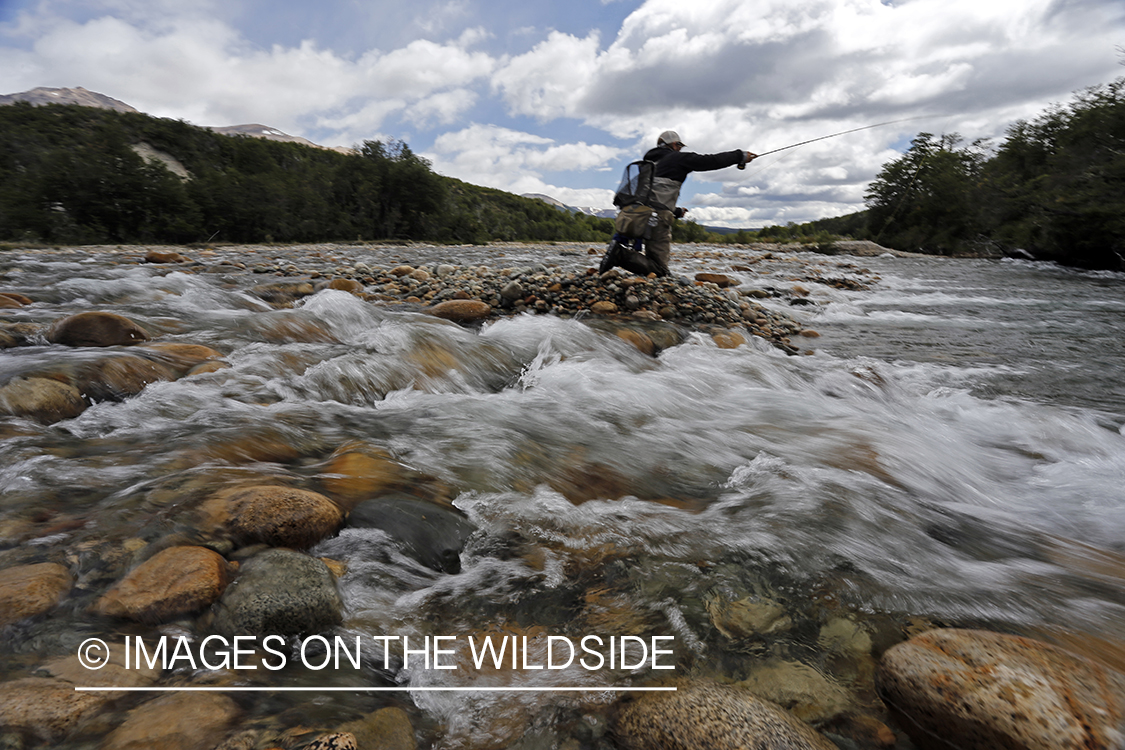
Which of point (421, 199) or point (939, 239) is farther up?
point (421, 199)

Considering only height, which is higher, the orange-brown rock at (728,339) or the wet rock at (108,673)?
the wet rock at (108,673)

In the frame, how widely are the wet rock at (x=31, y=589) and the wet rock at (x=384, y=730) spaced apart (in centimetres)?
103

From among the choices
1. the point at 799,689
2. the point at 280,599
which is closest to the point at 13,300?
the point at 280,599

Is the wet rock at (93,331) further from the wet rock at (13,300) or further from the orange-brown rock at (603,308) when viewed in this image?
the orange-brown rock at (603,308)

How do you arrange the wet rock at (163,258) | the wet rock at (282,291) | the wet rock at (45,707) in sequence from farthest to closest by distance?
the wet rock at (163,258), the wet rock at (282,291), the wet rock at (45,707)

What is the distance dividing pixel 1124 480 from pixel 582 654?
12.7 feet

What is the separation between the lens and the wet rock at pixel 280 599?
1540 millimetres

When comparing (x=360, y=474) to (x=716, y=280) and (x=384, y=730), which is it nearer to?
(x=384, y=730)

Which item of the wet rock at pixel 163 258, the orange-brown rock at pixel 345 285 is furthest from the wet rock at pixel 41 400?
the wet rock at pixel 163 258

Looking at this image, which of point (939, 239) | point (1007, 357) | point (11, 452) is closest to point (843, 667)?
point (11, 452)

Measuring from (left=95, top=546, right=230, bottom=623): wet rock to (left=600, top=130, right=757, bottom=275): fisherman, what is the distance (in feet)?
22.7

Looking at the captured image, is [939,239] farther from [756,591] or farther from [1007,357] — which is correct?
[756,591]

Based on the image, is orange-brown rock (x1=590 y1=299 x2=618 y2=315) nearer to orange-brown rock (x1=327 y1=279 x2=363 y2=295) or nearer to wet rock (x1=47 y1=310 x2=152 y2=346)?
orange-brown rock (x1=327 y1=279 x2=363 y2=295)

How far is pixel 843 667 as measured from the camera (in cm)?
166
